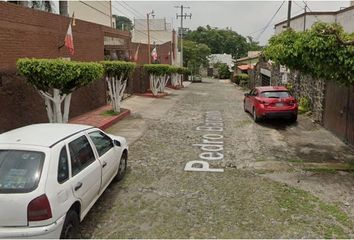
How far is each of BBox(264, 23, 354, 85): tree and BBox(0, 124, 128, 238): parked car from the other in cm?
506

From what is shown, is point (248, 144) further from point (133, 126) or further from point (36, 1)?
point (36, 1)

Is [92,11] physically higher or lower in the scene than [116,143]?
higher

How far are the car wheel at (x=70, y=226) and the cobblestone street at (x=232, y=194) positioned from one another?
0.47 m

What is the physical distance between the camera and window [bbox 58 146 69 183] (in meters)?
4.72

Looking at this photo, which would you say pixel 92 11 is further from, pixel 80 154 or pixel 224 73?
pixel 224 73

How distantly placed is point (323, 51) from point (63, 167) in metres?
5.88

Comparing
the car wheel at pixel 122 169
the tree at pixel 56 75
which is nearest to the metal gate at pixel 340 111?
the car wheel at pixel 122 169

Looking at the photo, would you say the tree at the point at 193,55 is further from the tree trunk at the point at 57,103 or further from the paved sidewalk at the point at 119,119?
the tree trunk at the point at 57,103

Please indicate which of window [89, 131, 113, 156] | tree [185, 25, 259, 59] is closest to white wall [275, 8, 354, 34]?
window [89, 131, 113, 156]

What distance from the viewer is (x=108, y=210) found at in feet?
20.4

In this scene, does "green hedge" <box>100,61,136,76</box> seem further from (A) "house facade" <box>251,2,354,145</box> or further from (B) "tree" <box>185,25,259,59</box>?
(B) "tree" <box>185,25,259,59</box>

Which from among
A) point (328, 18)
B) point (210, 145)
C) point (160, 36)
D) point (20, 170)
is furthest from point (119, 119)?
point (160, 36)

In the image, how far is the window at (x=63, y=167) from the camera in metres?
4.72

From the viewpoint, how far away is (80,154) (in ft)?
18.0
